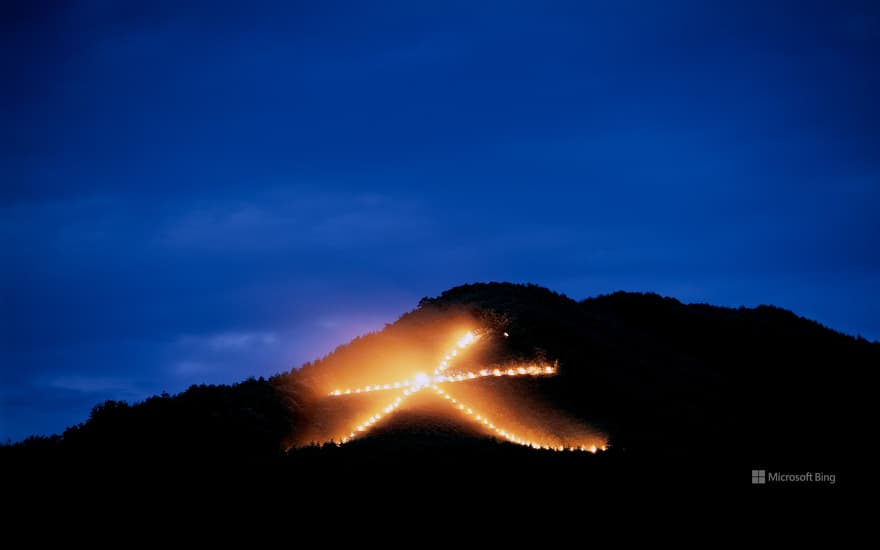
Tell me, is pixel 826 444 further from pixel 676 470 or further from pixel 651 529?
pixel 651 529

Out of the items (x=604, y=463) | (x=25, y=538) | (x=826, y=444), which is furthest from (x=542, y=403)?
(x=25, y=538)

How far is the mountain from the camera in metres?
11.3

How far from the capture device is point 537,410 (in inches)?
614

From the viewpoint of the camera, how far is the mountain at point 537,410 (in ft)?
37.2

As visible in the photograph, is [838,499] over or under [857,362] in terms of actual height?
under

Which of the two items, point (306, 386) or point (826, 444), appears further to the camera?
point (306, 386)

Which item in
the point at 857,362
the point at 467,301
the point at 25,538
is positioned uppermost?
the point at 467,301

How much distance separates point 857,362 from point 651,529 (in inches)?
804

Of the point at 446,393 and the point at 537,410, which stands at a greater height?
the point at 446,393

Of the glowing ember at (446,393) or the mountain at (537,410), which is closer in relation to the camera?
the mountain at (537,410)

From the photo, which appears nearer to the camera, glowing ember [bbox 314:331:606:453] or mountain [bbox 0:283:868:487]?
mountain [bbox 0:283:868:487]

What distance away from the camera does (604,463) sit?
37.1 feet

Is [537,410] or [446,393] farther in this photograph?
[446,393]

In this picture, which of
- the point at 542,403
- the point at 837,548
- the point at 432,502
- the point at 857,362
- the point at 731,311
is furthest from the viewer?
the point at 731,311
